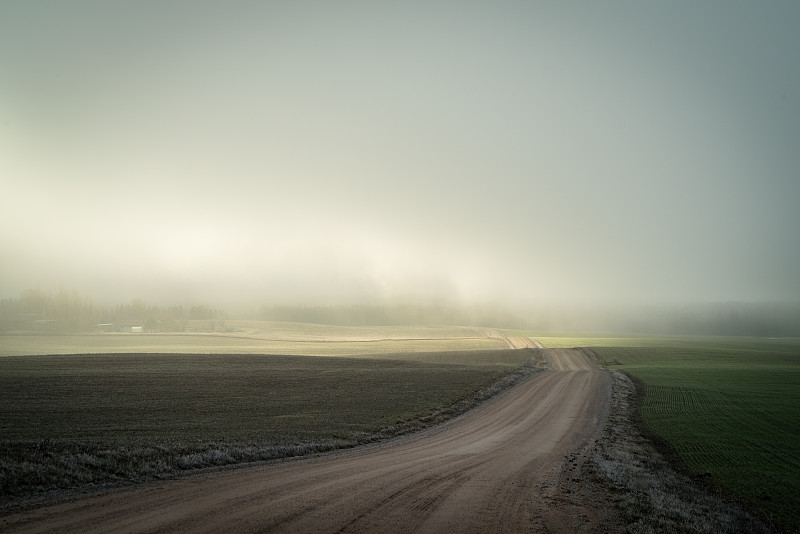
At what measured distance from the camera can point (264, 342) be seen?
112000 millimetres

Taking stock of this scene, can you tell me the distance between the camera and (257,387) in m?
41.2

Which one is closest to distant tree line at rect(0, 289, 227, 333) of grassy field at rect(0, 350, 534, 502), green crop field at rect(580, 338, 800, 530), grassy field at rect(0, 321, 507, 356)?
grassy field at rect(0, 321, 507, 356)

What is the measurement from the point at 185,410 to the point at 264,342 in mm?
85700

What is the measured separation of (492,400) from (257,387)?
851 inches

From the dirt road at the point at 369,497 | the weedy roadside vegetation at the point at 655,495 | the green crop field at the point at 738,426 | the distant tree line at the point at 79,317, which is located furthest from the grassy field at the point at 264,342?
the weedy roadside vegetation at the point at 655,495

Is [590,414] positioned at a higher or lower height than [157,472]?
lower

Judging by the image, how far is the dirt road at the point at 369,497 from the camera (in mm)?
11516

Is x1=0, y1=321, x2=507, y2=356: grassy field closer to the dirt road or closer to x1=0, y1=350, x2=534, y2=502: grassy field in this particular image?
x1=0, y1=350, x2=534, y2=502: grassy field

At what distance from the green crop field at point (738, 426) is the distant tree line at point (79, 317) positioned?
130332 millimetres

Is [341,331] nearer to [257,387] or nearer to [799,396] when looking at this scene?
[257,387]

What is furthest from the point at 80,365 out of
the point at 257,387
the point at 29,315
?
the point at 29,315

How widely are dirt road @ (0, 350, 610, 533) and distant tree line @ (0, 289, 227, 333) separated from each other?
443ft

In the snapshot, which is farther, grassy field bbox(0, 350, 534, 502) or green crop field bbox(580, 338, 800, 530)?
grassy field bbox(0, 350, 534, 502)

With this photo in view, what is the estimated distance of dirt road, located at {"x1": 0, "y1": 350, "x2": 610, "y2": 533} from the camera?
1152 cm
